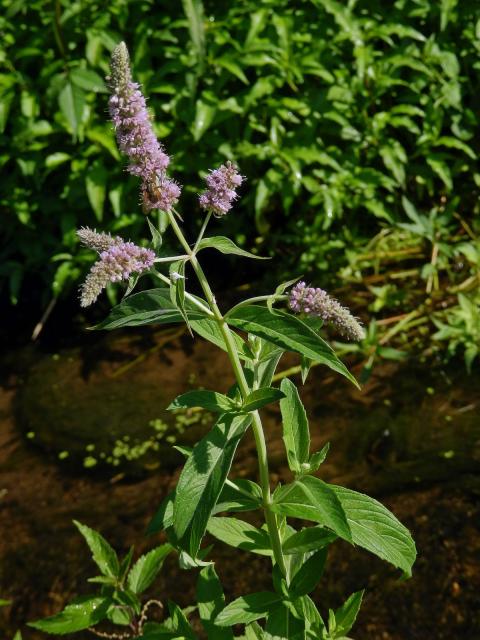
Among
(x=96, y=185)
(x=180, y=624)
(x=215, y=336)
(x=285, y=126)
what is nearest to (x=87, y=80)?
(x=96, y=185)

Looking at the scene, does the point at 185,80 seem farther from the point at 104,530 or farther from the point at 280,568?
the point at 280,568

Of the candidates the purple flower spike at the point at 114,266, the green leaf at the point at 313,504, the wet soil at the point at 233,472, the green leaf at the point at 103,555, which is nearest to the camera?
the purple flower spike at the point at 114,266

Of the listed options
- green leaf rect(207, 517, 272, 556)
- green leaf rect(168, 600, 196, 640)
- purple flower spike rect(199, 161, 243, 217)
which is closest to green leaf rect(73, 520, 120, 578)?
green leaf rect(168, 600, 196, 640)

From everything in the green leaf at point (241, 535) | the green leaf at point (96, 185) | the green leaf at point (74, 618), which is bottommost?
the green leaf at point (96, 185)

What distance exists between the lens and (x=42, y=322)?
12.1 feet

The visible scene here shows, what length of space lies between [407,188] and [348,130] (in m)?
0.54

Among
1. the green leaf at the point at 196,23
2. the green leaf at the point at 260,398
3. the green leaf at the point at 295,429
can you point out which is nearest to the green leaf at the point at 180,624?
the green leaf at the point at 295,429

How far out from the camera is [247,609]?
1447 mm

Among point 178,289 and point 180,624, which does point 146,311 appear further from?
point 180,624

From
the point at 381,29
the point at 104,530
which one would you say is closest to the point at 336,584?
the point at 104,530

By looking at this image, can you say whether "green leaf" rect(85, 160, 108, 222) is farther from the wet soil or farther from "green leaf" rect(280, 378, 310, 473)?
"green leaf" rect(280, 378, 310, 473)

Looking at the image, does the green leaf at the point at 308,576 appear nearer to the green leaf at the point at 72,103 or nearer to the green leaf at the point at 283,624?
the green leaf at the point at 283,624

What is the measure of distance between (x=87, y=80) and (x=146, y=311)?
214 centimetres

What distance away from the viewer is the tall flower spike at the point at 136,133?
119 cm
